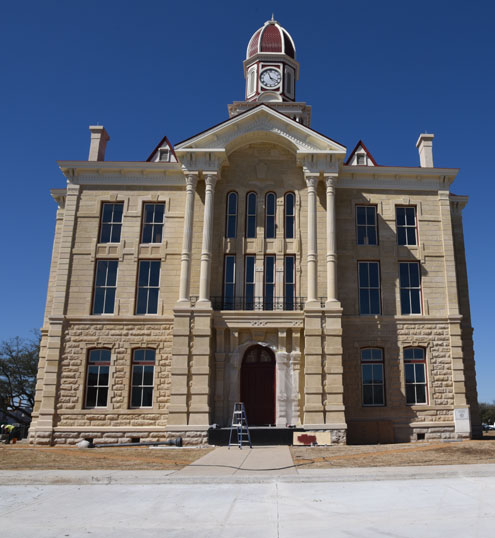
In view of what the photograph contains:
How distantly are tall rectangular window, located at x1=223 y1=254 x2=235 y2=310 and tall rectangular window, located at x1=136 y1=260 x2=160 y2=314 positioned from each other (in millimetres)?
3209

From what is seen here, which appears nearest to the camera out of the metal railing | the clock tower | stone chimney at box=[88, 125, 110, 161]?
the metal railing

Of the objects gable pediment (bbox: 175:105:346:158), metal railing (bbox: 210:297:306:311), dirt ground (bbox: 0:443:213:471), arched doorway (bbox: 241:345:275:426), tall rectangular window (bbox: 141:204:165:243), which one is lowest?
dirt ground (bbox: 0:443:213:471)

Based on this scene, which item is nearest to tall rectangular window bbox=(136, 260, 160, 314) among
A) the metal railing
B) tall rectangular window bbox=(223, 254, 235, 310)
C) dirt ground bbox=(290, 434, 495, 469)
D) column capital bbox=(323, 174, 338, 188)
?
the metal railing

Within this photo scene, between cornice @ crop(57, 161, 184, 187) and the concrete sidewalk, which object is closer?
the concrete sidewalk

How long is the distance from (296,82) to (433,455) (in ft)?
90.6

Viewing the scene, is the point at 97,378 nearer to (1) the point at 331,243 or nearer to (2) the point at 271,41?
(1) the point at 331,243

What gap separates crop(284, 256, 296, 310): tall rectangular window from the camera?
2344 cm

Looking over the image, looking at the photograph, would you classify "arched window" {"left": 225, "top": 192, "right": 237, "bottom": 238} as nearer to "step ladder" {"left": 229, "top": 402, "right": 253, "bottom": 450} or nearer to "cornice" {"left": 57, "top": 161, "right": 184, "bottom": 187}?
"cornice" {"left": 57, "top": 161, "right": 184, "bottom": 187}

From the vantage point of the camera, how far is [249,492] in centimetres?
1027

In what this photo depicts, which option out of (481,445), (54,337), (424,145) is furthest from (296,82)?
(481,445)

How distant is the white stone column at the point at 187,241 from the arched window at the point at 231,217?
6.14 ft

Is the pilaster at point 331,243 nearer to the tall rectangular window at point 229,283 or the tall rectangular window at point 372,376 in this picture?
the tall rectangular window at point 372,376

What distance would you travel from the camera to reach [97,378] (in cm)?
2281

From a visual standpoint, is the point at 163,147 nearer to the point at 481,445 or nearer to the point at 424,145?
the point at 424,145
